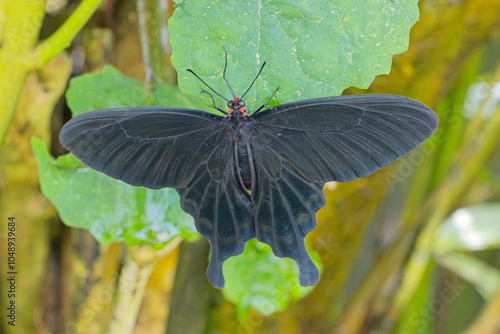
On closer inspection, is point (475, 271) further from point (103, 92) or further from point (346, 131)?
point (103, 92)

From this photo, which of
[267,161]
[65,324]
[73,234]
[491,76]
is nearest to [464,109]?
[491,76]

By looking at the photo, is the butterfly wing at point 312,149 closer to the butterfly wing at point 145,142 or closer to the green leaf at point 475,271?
the butterfly wing at point 145,142

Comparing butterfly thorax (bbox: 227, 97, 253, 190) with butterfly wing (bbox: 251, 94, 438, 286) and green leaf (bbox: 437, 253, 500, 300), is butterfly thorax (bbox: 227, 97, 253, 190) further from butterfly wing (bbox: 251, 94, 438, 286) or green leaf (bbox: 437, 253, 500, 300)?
green leaf (bbox: 437, 253, 500, 300)

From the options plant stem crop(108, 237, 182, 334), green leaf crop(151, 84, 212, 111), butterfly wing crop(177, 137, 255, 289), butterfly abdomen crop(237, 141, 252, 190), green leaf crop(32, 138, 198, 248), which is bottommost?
plant stem crop(108, 237, 182, 334)

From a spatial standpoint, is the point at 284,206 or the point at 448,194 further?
the point at 448,194

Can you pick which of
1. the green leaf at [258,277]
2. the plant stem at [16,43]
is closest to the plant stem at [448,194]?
the green leaf at [258,277]

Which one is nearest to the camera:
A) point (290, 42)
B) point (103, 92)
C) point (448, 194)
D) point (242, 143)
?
point (290, 42)

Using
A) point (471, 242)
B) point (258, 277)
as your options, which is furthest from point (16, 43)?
point (471, 242)

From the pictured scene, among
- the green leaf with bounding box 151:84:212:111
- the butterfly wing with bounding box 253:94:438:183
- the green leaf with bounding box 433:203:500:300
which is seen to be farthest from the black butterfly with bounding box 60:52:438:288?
the green leaf with bounding box 433:203:500:300
